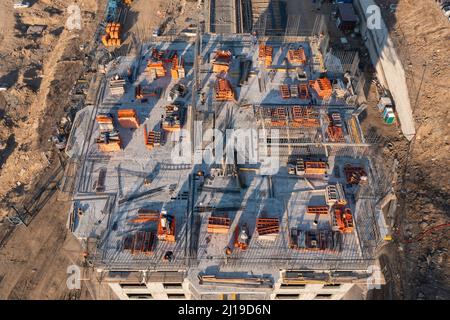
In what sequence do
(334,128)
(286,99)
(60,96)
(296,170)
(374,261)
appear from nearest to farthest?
(374,261) → (296,170) → (334,128) → (286,99) → (60,96)

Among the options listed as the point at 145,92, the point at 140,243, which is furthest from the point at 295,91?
the point at 140,243

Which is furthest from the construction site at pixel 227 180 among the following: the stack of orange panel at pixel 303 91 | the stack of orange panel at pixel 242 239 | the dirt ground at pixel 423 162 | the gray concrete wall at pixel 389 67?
the gray concrete wall at pixel 389 67

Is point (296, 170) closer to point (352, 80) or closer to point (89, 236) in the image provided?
point (352, 80)

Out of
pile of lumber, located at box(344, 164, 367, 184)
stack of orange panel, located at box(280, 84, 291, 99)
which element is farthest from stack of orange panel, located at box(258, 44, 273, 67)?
pile of lumber, located at box(344, 164, 367, 184)

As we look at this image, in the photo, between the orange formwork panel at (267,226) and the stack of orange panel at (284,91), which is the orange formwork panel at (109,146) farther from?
the stack of orange panel at (284,91)

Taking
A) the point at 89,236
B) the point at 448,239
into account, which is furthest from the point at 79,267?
the point at 448,239
